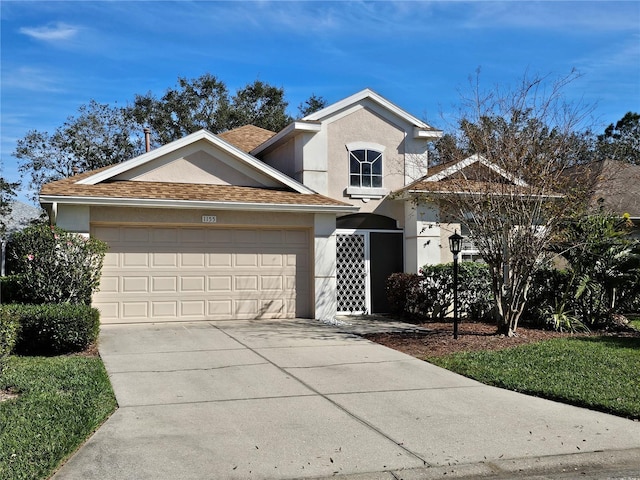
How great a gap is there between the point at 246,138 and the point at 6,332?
519 inches

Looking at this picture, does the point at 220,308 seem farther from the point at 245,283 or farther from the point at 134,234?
the point at 134,234

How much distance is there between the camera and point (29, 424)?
6.25m

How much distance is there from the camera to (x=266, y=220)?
14828 millimetres

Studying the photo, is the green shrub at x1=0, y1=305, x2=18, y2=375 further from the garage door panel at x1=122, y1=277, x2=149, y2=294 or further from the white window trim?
the white window trim

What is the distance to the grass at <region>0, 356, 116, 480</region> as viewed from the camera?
5367mm

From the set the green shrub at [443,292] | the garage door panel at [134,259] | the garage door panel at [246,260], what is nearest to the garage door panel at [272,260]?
the garage door panel at [246,260]

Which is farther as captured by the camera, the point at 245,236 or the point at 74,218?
the point at 245,236

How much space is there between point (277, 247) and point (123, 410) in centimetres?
832

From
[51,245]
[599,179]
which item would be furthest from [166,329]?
[599,179]

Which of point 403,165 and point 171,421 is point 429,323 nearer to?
point 403,165

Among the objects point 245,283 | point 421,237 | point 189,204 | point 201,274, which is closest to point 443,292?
point 421,237

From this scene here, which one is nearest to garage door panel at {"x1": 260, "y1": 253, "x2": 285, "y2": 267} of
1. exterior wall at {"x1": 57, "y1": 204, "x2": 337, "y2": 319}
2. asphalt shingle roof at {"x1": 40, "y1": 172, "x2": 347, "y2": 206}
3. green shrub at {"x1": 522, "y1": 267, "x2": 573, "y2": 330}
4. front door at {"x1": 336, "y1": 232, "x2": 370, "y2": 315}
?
exterior wall at {"x1": 57, "y1": 204, "x2": 337, "y2": 319}

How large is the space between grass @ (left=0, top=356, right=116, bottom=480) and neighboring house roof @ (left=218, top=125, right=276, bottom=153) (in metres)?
11.1

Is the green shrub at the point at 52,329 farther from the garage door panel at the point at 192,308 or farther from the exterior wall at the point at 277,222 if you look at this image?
the garage door panel at the point at 192,308
